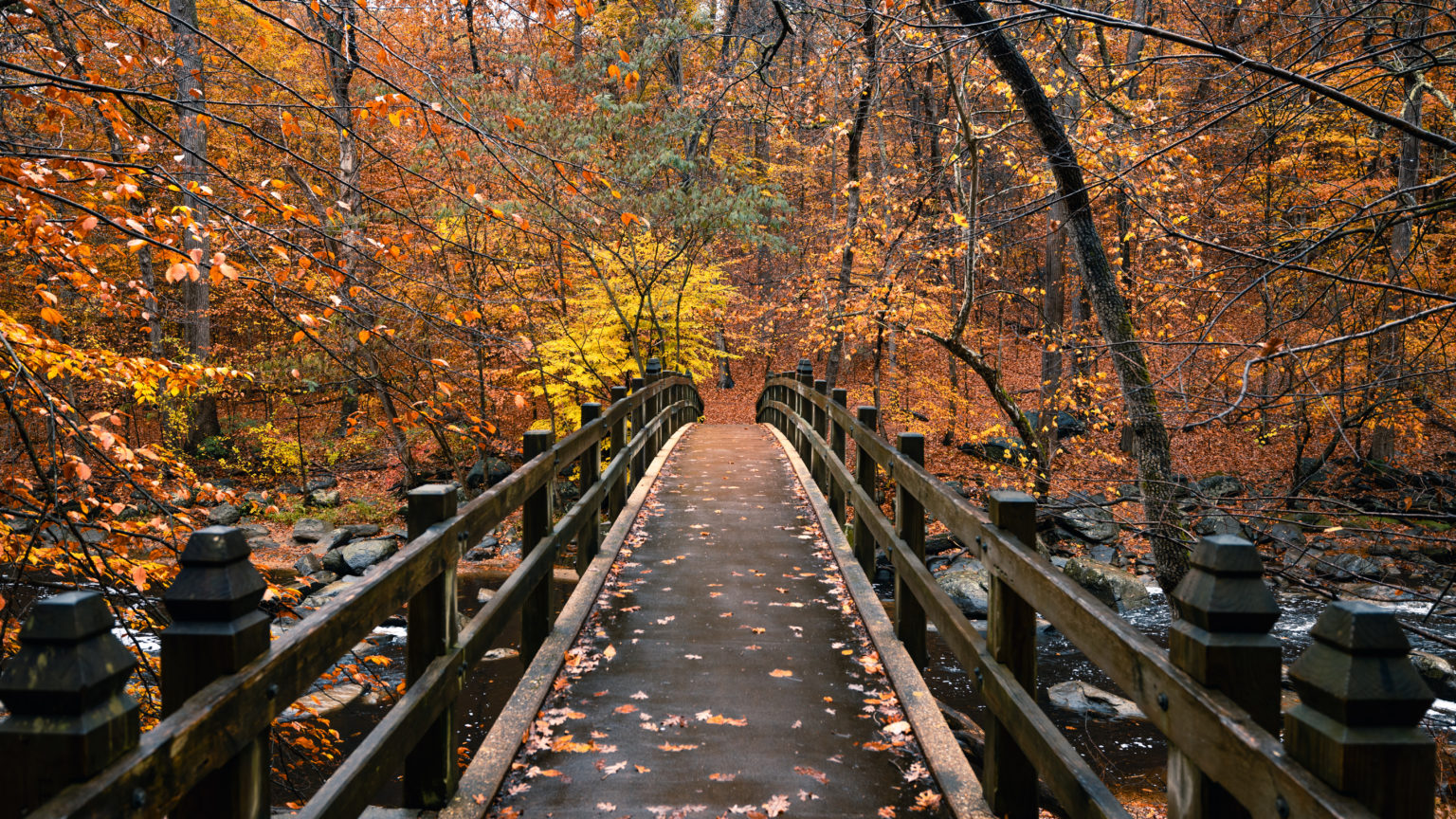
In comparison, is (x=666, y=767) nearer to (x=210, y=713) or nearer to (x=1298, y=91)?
(x=210, y=713)

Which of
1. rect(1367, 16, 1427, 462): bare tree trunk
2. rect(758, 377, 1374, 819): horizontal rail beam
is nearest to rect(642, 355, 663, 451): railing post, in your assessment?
rect(1367, 16, 1427, 462): bare tree trunk

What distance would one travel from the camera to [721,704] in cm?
418

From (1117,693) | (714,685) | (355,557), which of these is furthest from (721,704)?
(355,557)

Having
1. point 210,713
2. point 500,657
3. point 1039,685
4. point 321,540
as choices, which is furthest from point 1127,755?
point 321,540

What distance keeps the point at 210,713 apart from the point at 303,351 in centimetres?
1887

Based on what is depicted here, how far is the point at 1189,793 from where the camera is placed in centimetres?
198

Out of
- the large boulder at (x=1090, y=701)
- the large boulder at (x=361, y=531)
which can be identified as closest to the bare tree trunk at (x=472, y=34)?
the large boulder at (x=1090, y=701)

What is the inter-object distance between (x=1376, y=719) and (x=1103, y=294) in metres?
7.73

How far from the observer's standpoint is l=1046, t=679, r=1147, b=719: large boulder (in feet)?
30.7

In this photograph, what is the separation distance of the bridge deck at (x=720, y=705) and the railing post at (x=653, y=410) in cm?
498

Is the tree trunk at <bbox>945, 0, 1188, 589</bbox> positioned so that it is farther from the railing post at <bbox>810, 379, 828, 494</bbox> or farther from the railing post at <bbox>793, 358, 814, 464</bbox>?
the railing post at <bbox>793, 358, 814, 464</bbox>

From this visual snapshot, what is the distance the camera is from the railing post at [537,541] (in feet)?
15.3

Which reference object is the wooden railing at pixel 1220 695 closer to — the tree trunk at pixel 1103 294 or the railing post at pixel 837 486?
the railing post at pixel 837 486

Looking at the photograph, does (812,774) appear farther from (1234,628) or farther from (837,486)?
(837,486)
